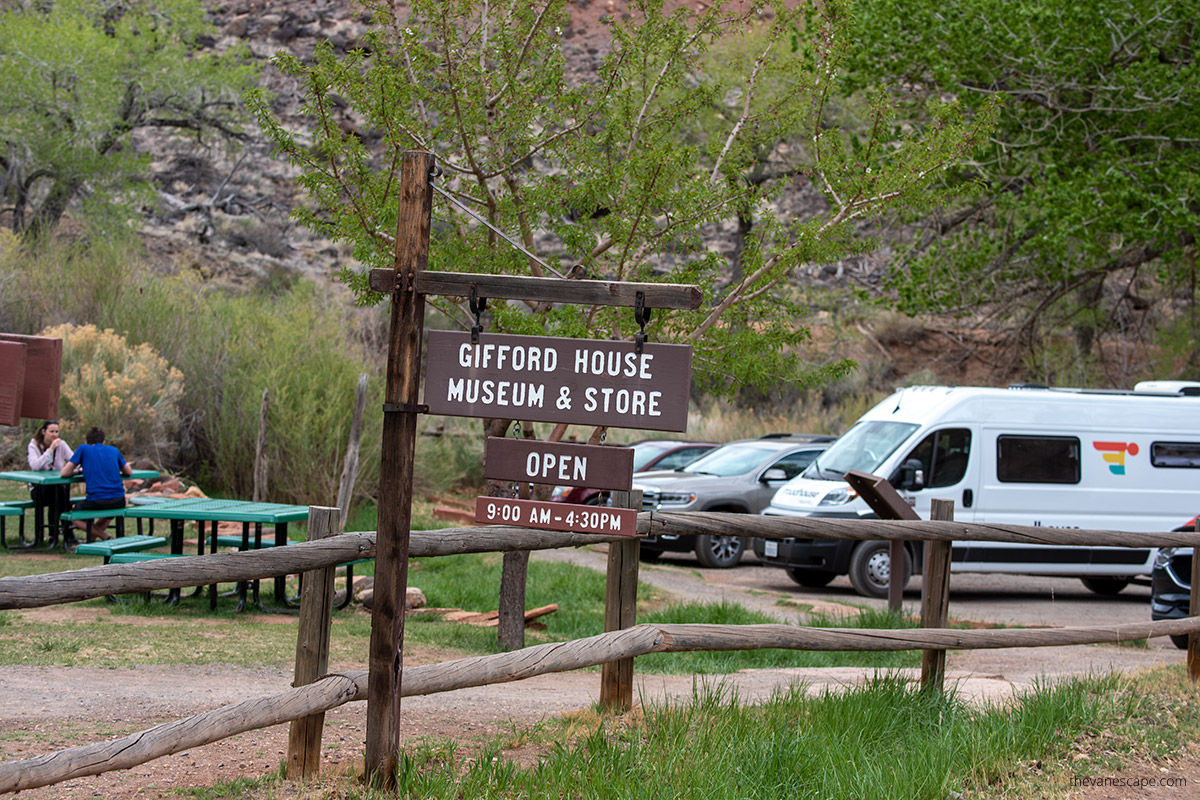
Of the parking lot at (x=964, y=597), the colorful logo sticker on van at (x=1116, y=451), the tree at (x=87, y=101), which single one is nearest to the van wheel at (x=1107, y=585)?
the parking lot at (x=964, y=597)

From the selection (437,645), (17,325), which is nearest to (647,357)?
(437,645)

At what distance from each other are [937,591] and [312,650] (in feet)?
11.8

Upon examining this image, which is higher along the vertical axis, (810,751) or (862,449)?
(862,449)

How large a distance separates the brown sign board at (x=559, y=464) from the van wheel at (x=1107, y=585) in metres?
11.8

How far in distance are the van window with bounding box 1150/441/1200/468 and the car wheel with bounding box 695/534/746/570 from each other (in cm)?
521

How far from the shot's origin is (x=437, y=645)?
8.61 m

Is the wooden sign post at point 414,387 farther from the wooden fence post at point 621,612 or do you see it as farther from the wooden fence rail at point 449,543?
the wooden fence post at point 621,612

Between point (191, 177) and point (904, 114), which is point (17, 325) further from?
point (191, 177)

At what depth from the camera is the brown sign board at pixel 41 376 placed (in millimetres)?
4523

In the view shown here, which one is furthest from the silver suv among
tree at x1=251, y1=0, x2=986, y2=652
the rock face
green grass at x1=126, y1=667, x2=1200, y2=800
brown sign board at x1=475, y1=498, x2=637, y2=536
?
the rock face

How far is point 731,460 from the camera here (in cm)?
1592

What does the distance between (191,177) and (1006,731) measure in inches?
1564

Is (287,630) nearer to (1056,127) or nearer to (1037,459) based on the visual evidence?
(1037,459)

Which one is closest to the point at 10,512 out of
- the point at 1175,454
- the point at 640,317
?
the point at 640,317
